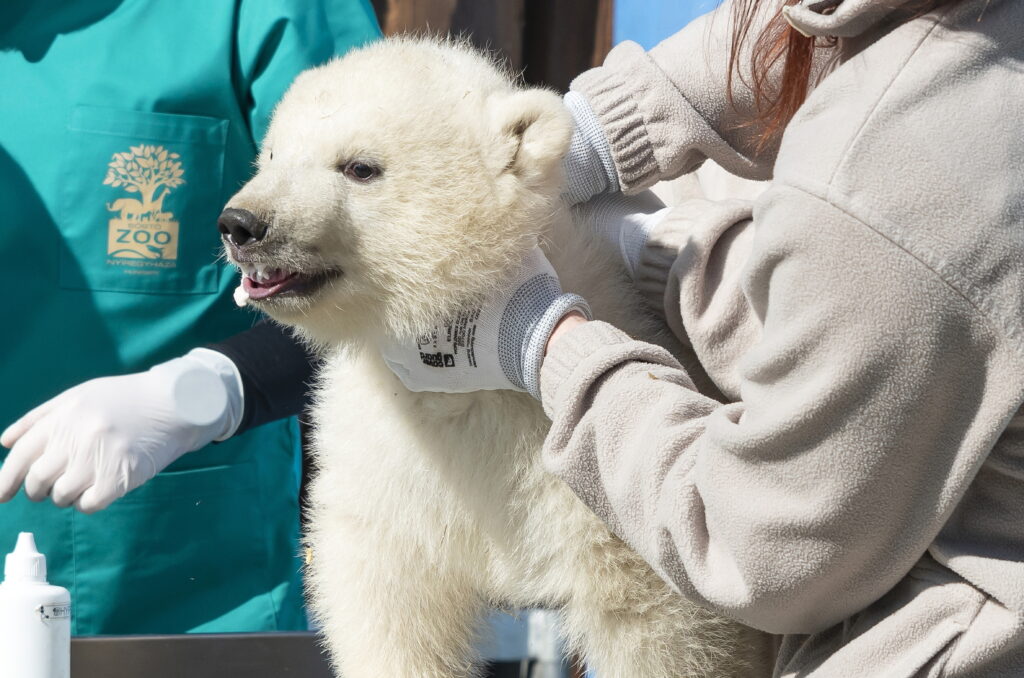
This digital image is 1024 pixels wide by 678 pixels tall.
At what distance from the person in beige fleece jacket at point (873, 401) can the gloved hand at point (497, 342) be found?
0.16 metres

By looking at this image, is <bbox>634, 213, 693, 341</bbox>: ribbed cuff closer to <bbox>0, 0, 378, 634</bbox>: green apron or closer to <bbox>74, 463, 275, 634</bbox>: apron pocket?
<bbox>0, 0, 378, 634</bbox>: green apron

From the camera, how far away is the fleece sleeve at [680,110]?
3.93 ft

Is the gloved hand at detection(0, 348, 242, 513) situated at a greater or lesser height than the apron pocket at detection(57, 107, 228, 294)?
lesser

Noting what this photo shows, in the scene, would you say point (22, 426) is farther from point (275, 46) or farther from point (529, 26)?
point (529, 26)

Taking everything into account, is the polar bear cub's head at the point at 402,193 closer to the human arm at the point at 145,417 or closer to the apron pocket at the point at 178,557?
the human arm at the point at 145,417

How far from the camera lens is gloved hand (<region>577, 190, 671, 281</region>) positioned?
1.26 m

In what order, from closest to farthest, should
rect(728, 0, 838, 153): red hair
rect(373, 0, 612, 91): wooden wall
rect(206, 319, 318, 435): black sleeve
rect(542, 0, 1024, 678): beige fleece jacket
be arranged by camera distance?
rect(542, 0, 1024, 678): beige fleece jacket, rect(728, 0, 838, 153): red hair, rect(206, 319, 318, 435): black sleeve, rect(373, 0, 612, 91): wooden wall

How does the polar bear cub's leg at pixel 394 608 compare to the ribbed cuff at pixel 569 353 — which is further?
the polar bear cub's leg at pixel 394 608

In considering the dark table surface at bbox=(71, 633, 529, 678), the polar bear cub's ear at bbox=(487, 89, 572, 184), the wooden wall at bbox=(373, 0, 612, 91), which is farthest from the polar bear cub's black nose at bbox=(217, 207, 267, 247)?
the wooden wall at bbox=(373, 0, 612, 91)

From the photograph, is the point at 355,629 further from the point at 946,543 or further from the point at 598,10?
the point at 598,10

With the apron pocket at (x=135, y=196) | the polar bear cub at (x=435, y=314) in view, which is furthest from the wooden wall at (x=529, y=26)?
the polar bear cub at (x=435, y=314)

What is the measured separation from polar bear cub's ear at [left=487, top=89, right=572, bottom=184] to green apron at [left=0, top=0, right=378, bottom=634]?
613mm

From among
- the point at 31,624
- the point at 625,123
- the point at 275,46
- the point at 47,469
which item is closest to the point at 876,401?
the point at 625,123

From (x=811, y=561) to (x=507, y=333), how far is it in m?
0.42
